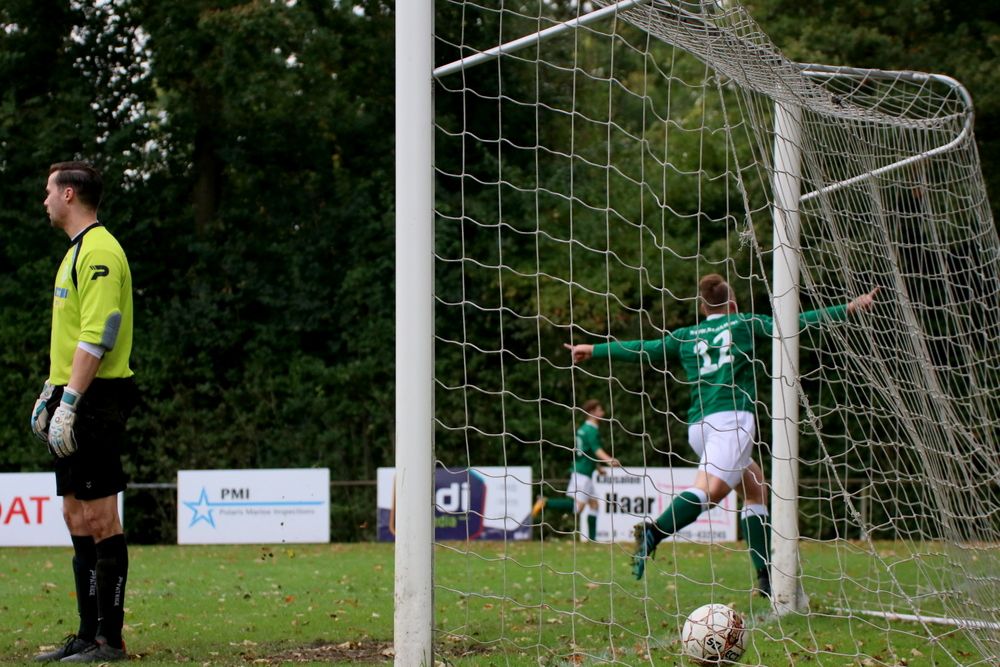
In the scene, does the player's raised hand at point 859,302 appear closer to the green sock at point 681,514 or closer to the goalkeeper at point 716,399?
the goalkeeper at point 716,399

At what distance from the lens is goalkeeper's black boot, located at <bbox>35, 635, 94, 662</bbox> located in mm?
5293

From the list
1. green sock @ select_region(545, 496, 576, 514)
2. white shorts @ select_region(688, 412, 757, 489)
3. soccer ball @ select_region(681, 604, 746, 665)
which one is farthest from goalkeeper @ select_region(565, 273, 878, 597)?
green sock @ select_region(545, 496, 576, 514)

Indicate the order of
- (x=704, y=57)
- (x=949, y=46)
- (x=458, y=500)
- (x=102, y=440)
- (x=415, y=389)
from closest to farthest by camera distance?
(x=415, y=389), (x=102, y=440), (x=704, y=57), (x=458, y=500), (x=949, y=46)

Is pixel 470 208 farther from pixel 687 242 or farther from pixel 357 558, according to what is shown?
pixel 357 558

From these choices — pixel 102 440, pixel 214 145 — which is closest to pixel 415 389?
pixel 102 440

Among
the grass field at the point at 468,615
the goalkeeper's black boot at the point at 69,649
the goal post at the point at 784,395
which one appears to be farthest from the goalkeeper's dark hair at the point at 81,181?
the goal post at the point at 784,395

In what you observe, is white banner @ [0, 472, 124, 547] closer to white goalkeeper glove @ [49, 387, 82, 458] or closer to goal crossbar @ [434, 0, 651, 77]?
Answer: white goalkeeper glove @ [49, 387, 82, 458]

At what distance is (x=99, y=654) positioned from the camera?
5234 millimetres

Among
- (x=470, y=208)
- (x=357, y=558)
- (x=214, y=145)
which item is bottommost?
(x=357, y=558)

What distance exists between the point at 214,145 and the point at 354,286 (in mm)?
3577

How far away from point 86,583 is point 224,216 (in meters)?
16.1

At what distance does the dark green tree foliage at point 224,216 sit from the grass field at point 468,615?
25.5 feet

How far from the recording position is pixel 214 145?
21.2 meters

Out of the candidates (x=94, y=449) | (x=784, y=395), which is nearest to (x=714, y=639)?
(x=784, y=395)
